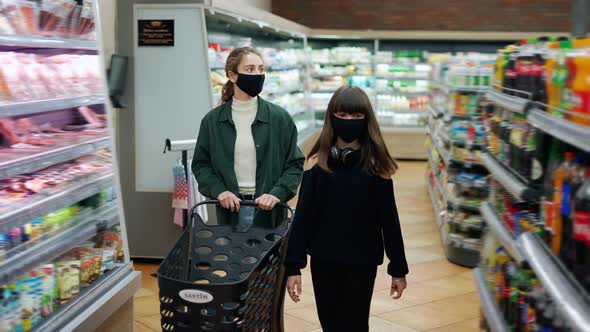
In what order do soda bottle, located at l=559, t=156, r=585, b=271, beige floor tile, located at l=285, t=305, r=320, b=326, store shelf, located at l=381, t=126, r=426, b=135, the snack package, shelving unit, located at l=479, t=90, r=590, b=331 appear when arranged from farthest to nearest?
1. store shelf, located at l=381, t=126, r=426, b=135
2. beige floor tile, located at l=285, t=305, r=320, b=326
3. the snack package
4. soda bottle, located at l=559, t=156, r=585, b=271
5. shelving unit, located at l=479, t=90, r=590, b=331

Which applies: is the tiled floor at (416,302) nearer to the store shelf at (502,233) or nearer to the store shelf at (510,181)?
the store shelf at (502,233)

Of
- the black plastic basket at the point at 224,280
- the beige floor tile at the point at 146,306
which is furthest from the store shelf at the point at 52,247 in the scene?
the beige floor tile at the point at 146,306

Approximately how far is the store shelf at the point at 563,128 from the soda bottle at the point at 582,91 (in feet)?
0.11

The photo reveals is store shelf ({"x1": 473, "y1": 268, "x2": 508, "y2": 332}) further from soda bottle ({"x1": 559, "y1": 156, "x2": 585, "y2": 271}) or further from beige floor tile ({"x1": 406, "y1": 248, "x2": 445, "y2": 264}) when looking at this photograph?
beige floor tile ({"x1": 406, "y1": 248, "x2": 445, "y2": 264})

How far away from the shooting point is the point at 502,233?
11.3 feet

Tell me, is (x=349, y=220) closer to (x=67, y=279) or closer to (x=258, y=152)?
(x=258, y=152)

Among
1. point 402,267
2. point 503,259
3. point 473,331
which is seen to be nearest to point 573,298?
point 402,267

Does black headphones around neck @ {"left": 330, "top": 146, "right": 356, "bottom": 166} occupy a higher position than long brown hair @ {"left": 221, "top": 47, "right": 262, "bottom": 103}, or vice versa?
long brown hair @ {"left": 221, "top": 47, "right": 262, "bottom": 103}

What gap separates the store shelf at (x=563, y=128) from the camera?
6.41 feet

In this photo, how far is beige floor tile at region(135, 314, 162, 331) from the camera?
4.64 m

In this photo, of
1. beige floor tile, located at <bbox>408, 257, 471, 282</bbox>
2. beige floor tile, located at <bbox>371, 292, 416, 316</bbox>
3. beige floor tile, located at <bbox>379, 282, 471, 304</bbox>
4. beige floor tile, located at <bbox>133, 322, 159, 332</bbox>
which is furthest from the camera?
beige floor tile, located at <bbox>408, 257, 471, 282</bbox>

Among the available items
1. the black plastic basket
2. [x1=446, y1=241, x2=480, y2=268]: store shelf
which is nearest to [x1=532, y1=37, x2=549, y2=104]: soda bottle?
the black plastic basket

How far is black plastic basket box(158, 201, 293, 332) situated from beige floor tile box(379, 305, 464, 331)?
200cm

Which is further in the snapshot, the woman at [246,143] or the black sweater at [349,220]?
the woman at [246,143]
